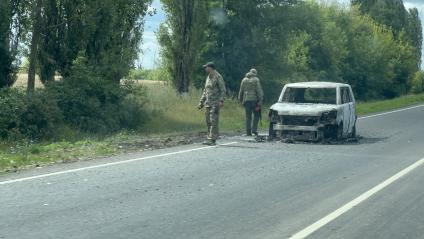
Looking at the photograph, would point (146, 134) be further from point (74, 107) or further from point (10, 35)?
point (10, 35)

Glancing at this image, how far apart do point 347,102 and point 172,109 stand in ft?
32.4

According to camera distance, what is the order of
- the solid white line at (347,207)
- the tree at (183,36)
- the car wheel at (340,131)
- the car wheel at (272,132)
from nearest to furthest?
the solid white line at (347,207) < the car wheel at (340,131) < the car wheel at (272,132) < the tree at (183,36)

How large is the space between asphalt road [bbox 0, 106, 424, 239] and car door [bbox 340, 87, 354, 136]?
12.4ft

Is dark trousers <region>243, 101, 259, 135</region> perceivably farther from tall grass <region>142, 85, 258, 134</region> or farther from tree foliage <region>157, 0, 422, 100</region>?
tree foliage <region>157, 0, 422, 100</region>

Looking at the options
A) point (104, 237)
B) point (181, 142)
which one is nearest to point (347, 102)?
point (181, 142)

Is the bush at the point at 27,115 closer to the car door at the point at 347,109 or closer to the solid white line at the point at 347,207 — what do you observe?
the car door at the point at 347,109

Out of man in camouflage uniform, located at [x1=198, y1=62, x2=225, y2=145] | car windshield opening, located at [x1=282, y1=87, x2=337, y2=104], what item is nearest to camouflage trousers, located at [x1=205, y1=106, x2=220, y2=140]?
man in camouflage uniform, located at [x1=198, y1=62, x2=225, y2=145]

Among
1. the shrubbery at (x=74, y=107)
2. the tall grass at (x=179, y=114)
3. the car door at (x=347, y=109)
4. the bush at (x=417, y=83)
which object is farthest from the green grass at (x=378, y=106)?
the car door at (x=347, y=109)

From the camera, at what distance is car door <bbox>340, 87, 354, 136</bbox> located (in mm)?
20734

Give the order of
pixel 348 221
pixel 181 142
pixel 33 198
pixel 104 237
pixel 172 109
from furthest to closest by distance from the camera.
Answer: pixel 172 109 < pixel 181 142 < pixel 33 198 < pixel 348 221 < pixel 104 237

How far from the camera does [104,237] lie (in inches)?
308

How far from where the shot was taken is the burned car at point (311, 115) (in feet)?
64.7

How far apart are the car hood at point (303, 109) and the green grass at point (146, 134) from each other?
334 centimetres

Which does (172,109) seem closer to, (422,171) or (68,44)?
(68,44)
